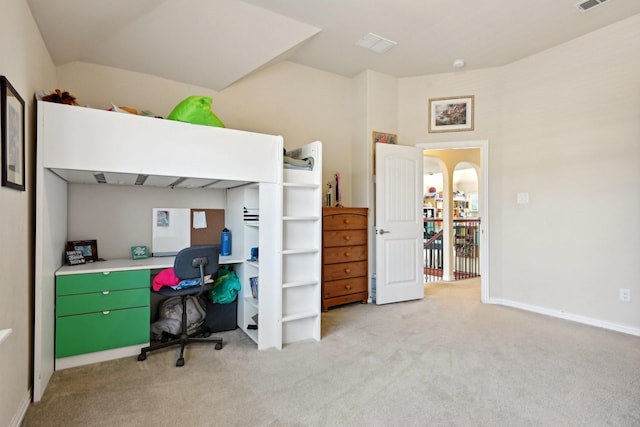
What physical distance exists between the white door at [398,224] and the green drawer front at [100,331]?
2.61 m

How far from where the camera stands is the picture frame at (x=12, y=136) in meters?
1.55

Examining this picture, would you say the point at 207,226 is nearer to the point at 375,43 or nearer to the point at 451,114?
the point at 375,43

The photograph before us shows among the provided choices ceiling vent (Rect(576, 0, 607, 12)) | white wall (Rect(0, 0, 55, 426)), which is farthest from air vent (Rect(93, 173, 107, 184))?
ceiling vent (Rect(576, 0, 607, 12))

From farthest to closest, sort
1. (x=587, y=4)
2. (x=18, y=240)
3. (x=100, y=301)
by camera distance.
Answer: (x=587, y=4) < (x=100, y=301) < (x=18, y=240)

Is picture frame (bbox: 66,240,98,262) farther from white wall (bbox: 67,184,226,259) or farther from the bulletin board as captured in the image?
the bulletin board

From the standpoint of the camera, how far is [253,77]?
388 centimetres

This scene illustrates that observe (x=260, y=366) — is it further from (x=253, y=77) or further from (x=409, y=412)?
(x=253, y=77)

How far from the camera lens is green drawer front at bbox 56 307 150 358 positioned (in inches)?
93.7

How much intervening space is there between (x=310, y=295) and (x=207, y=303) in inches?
38.1

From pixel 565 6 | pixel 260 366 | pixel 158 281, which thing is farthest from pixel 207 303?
pixel 565 6

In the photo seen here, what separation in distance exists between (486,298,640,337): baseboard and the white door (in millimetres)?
988

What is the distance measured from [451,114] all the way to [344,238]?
215cm

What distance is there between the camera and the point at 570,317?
3.61 metres

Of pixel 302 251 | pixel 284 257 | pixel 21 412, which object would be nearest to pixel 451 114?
pixel 302 251
